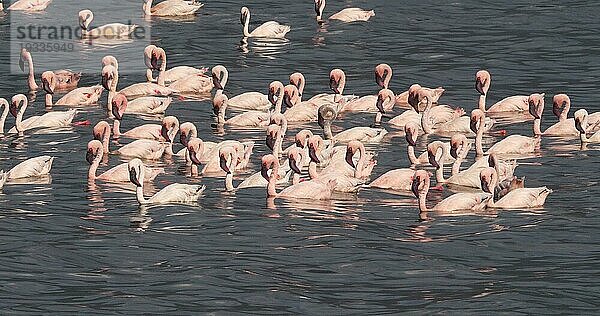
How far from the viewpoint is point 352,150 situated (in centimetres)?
2397

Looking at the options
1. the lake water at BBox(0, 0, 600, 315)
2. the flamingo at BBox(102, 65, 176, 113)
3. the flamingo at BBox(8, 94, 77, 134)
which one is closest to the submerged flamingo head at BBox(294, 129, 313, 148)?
the lake water at BBox(0, 0, 600, 315)

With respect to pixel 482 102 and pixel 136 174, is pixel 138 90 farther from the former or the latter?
pixel 136 174

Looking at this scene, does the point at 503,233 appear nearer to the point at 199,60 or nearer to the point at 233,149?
the point at 233,149

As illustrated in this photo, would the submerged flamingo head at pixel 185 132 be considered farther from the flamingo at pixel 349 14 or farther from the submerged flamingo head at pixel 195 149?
the flamingo at pixel 349 14

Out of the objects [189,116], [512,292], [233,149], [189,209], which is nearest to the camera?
[512,292]

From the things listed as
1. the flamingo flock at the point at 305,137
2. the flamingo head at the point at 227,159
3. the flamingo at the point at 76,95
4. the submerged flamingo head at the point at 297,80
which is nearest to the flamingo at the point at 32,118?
the flamingo flock at the point at 305,137

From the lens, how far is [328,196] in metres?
22.9

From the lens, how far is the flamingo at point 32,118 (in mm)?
27406

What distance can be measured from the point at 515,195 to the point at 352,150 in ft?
10.1

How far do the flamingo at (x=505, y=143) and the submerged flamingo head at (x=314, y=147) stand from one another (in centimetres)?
302

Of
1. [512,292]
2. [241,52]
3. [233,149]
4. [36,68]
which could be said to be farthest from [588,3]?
[512,292]

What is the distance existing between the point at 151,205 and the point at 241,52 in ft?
41.7

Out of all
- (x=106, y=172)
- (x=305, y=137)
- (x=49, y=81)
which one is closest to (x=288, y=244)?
(x=305, y=137)

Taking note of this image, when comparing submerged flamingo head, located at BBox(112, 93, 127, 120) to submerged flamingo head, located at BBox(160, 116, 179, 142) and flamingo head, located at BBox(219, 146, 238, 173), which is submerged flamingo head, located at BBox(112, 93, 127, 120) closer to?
submerged flamingo head, located at BBox(160, 116, 179, 142)
